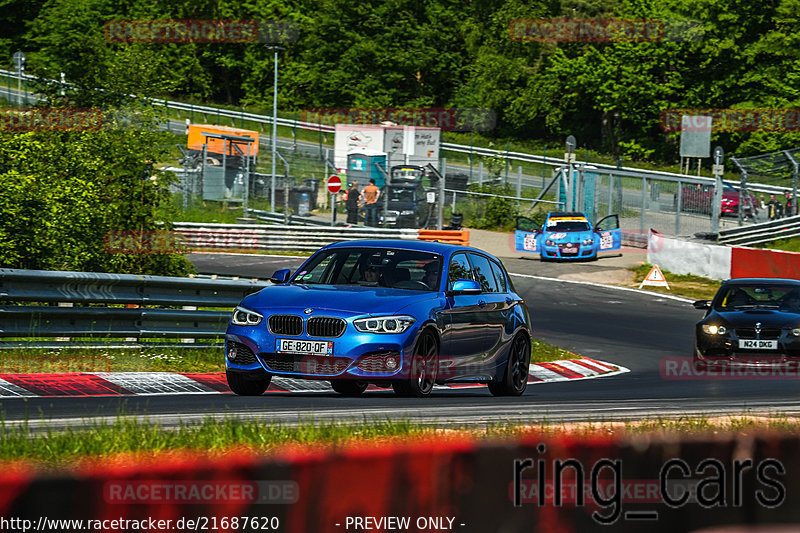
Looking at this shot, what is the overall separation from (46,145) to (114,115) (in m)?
2.03

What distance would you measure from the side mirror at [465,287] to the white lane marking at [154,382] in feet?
8.40

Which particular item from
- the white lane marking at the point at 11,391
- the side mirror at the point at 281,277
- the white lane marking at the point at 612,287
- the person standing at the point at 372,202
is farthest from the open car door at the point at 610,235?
the white lane marking at the point at 11,391

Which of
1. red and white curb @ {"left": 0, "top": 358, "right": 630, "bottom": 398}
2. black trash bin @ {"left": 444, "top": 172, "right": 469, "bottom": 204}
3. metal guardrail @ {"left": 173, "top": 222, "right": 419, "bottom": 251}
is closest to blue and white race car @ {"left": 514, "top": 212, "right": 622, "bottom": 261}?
metal guardrail @ {"left": 173, "top": 222, "right": 419, "bottom": 251}

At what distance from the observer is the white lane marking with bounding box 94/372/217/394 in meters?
11.0

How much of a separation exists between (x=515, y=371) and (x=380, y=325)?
2.69m

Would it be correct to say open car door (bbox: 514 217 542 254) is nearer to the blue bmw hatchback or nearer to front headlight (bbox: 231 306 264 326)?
the blue bmw hatchback

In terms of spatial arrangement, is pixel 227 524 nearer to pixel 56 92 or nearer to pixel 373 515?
pixel 373 515

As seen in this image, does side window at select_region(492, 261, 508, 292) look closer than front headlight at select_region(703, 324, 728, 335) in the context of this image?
Yes

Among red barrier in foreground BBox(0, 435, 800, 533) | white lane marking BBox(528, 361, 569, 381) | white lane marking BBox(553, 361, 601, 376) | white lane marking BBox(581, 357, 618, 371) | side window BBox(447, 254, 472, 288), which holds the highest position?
side window BBox(447, 254, 472, 288)

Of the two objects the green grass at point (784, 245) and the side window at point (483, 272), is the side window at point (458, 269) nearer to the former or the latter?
the side window at point (483, 272)

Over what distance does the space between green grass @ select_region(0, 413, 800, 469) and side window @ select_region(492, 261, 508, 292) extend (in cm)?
489

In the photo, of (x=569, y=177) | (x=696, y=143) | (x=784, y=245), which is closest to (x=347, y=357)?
(x=784, y=245)

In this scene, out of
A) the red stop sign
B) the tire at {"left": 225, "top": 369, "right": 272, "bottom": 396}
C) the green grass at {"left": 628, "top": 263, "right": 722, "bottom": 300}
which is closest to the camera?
the tire at {"left": 225, "top": 369, "right": 272, "bottom": 396}

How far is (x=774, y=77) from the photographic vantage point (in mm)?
64000
